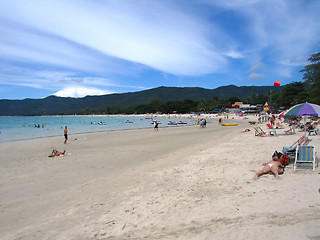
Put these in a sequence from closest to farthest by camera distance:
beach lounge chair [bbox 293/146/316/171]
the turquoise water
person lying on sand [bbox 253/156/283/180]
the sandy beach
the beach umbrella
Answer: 1. the sandy beach
2. person lying on sand [bbox 253/156/283/180]
3. beach lounge chair [bbox 293/146/316/171]
4. the beach umbrella
5. the turquoise water

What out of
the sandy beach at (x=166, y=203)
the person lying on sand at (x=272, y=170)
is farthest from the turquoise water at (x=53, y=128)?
the person lying on sand at (x=272, y=170)

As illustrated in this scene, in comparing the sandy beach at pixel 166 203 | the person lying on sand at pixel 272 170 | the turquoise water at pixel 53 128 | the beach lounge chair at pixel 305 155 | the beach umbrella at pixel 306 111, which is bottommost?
the turquoise water at pixel 53 128

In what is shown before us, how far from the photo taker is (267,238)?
117 inches

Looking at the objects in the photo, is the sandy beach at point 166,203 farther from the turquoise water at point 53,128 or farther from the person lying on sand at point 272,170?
the turquoise water at point 53,128

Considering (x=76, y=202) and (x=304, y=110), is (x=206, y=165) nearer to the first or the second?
(x=76, y=202)

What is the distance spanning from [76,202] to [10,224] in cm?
139

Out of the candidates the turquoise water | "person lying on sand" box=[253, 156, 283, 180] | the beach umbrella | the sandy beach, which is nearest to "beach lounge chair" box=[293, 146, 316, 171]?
the sandy beach

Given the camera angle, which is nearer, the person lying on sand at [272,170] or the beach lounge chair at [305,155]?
the person lying on sand at [272,170]

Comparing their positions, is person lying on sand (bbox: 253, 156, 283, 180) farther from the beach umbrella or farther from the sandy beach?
the beach umbrella

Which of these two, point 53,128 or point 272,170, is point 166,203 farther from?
point 53,128

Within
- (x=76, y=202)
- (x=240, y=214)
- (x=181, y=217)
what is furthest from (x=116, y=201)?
(x=240, y=214)

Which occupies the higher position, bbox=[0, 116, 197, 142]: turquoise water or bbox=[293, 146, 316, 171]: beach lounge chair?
bbox=[293, 146, 316, 171]: beach lounge chair

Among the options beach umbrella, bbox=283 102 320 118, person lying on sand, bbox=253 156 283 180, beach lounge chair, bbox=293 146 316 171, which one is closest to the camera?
person lying on sand, bbox=253 156 283 180

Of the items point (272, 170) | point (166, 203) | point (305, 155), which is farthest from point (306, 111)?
point (166, 203)
